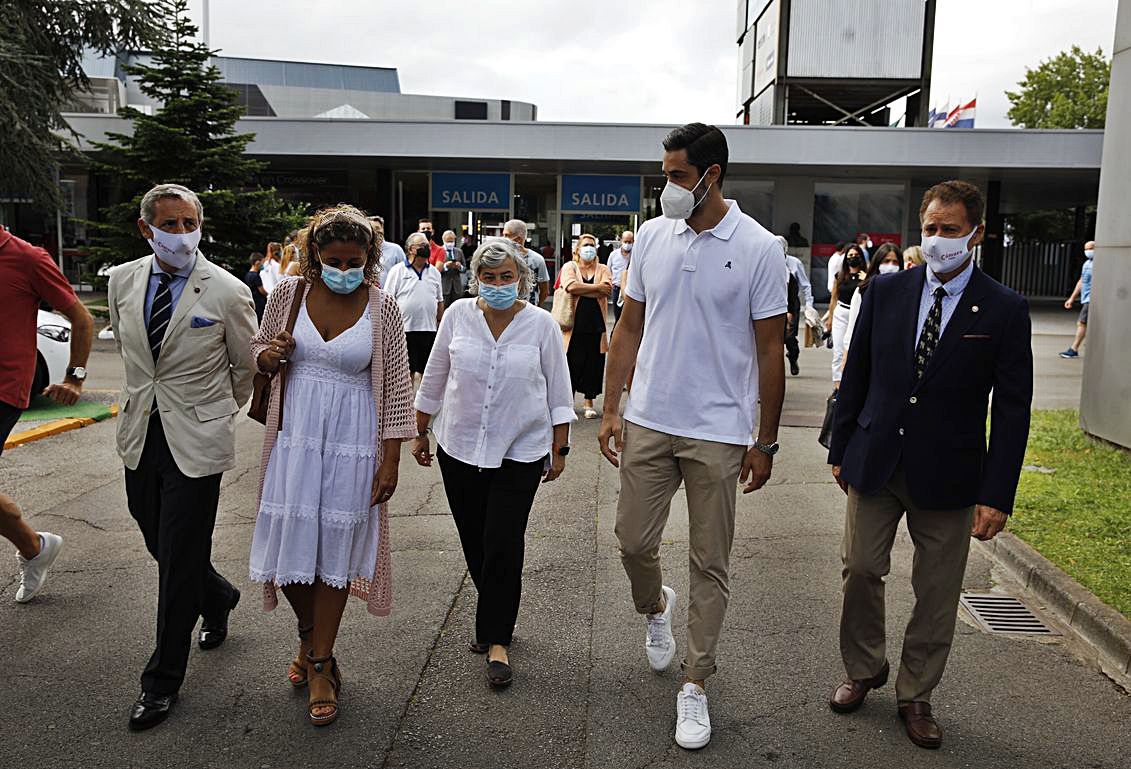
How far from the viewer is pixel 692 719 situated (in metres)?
Answer: 3.78

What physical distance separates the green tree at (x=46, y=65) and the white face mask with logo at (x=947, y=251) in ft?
66.3

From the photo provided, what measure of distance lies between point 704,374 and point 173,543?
2194 mm

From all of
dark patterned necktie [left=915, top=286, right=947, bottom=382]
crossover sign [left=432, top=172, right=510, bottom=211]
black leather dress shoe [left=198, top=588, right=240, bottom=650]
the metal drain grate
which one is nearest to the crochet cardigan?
black leather dress shoe [left=198, top=588, right=240, bottom=650]

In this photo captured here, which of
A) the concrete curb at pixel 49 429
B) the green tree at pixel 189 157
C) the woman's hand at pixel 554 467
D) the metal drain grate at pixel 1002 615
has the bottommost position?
the metal drain grate at pixel 1002 615

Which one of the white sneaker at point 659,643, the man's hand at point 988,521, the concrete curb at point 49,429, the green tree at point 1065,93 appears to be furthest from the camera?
the green tree at point 1065,93

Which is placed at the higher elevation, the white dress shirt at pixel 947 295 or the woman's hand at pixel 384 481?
the white dress shirt at pixel 947 295

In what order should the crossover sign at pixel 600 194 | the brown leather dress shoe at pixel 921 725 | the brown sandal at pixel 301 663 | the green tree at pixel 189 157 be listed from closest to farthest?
1. the brown leather dress shoe at pixel 921 725
2. the brown sandal at pixel 301 663
3. the green tree at pixel 189 157
4. the crossover sign at pixel 600 194

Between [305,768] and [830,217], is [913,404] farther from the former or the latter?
[830,217]

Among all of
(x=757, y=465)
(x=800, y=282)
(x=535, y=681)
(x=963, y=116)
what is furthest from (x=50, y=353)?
(x=963, y=116)

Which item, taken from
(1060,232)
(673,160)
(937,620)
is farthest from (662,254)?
(1060,232)

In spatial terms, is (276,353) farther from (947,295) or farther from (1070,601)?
(1070,601)

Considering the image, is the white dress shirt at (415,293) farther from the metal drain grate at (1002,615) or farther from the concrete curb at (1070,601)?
the metal drain grate at (1002,615)

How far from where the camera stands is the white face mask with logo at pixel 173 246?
4105mm

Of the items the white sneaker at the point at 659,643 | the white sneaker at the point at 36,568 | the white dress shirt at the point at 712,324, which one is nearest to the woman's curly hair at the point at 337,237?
the white dress shirt at the point at 712,324
